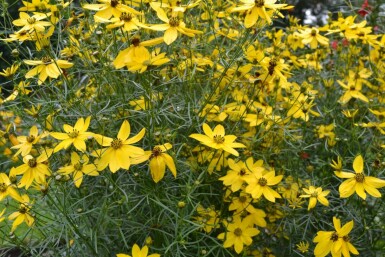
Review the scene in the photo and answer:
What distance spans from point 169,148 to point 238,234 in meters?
0.45

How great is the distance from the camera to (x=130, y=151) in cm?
155

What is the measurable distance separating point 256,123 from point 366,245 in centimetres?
66

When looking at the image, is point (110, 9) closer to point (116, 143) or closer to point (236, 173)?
point (116, 143)

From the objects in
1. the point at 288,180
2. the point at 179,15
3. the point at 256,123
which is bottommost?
the point at 288,180

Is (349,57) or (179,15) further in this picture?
(349,57)

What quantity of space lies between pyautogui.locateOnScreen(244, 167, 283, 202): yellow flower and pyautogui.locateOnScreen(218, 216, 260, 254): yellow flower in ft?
0.56

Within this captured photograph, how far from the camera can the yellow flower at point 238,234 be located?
180cm

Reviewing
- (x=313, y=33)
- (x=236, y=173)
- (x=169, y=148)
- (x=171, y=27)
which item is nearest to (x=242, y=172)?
(x=236, y=173)

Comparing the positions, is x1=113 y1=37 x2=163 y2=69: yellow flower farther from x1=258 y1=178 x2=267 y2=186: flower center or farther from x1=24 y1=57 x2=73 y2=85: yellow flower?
x1=258 y1=178 x2=267 y2=186: flower center

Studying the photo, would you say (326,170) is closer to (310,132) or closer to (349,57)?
(310,132)

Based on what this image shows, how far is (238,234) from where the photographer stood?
5.97 feet

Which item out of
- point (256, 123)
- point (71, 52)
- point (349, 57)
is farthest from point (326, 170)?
point (71, 52)

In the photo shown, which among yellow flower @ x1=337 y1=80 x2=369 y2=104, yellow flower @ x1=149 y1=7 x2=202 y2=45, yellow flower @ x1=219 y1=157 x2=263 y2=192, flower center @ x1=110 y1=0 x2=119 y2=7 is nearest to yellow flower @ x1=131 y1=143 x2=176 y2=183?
yellow flower @ x1=219 y1=157 x2=263 y2=192

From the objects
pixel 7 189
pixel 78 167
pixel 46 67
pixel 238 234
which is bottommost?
pixel 238 234
